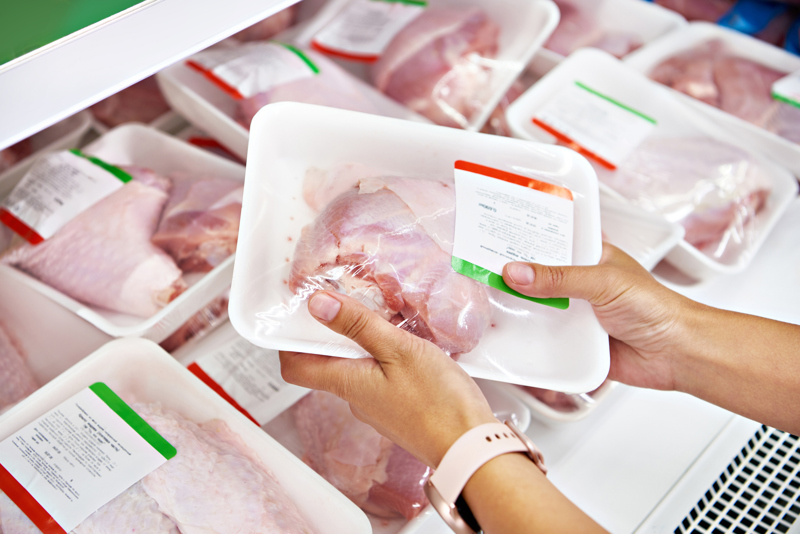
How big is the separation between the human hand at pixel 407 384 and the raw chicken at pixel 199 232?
0.48 metres

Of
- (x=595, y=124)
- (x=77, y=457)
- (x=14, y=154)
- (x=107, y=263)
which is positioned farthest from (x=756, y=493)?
(x=14, y=154)

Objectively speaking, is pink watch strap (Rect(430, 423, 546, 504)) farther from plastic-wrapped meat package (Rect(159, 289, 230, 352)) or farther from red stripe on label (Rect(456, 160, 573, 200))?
plastic-wrapped meat package (Rect(159, 289, 230, 352))

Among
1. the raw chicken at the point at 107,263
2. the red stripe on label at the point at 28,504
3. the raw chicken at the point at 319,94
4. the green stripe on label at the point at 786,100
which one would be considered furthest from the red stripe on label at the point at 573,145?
the red stripe on label at the point at 28,504

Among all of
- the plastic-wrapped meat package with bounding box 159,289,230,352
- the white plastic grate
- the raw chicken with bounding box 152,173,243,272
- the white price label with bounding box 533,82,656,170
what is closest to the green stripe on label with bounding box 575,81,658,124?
the white price label with bounding box 533,82,656,170

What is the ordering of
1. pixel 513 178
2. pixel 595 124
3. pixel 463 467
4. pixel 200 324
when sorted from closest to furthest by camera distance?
1. pixel 463 467
2. pixel 513 178
3. pixel 200 324
4. pixel 595 124

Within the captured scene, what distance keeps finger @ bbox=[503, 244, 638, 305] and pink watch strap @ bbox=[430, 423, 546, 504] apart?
0.22m

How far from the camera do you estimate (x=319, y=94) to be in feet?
4.05

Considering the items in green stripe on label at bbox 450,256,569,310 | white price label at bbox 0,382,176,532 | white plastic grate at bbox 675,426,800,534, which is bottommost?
white plastic grate at bbox 675,426,800,534

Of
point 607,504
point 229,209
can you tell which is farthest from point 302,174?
point 607,504

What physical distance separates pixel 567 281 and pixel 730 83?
1.12 m

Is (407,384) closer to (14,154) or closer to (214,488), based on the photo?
(214,488)

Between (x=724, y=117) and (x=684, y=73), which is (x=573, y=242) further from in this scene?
(x=684, y=73)

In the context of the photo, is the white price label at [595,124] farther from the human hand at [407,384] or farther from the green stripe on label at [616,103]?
the human hand at [407,384]

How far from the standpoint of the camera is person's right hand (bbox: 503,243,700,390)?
0.76 m
